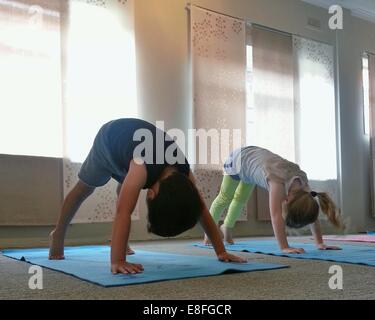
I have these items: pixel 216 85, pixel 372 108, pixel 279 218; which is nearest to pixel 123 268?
pixel 279 218

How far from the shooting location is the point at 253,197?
4531 mm

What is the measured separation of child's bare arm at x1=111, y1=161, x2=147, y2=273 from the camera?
1.56 meters

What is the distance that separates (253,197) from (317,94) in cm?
147

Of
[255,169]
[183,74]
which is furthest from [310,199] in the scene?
[183,74]

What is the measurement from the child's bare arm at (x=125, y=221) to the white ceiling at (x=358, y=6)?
4275 millimetres

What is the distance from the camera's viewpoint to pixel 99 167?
201cm

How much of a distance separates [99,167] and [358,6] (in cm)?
458

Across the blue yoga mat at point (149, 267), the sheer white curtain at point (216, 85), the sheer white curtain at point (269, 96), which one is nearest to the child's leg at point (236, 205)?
the blue yoga mat at point (149, 267)

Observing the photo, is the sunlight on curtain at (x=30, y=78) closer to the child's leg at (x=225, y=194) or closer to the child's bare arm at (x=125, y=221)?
the child's leg at (x=225, y=194)

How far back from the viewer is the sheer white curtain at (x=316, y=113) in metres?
4.97

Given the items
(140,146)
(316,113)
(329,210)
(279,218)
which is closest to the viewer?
(140,146)

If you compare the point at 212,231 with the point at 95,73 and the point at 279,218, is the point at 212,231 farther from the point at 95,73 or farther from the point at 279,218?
the point at 95,73

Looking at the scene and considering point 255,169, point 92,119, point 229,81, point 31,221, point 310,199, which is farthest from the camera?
point 229,81

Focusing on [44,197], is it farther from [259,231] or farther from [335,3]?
[335,3]
